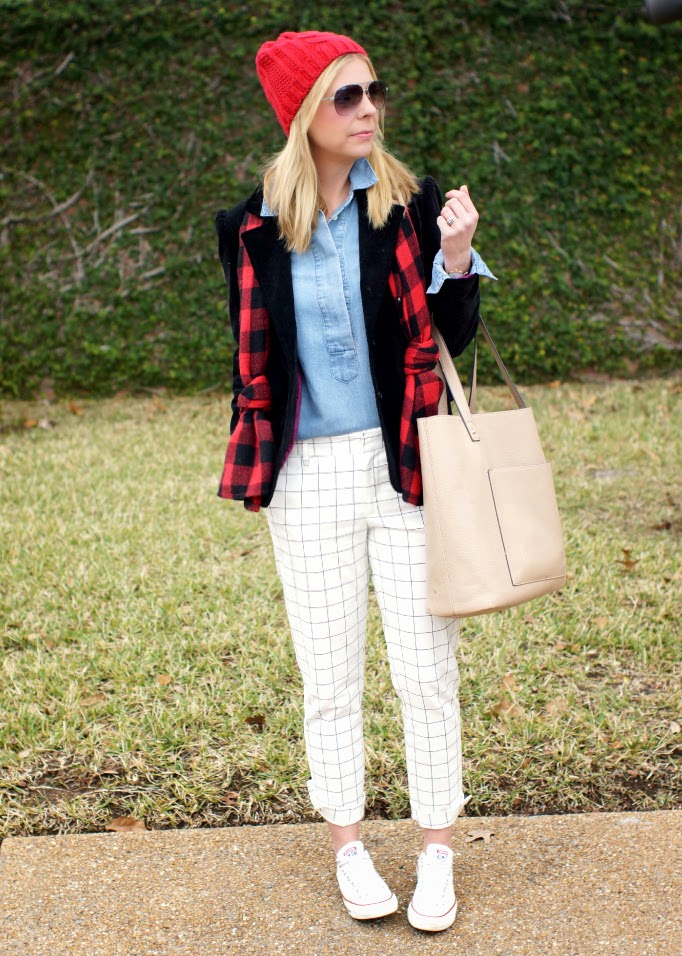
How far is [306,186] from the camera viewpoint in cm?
207

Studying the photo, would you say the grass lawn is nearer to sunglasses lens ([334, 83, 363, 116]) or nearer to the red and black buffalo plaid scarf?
the red and black buffalo plaid scarf

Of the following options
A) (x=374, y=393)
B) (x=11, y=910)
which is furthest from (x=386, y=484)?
(x=11, y=910)

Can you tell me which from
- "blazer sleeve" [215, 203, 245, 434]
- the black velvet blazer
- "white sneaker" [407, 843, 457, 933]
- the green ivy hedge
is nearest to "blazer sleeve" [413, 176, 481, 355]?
the black velvet blazer

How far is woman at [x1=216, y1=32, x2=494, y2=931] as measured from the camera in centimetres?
204

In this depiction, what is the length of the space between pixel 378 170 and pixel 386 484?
697 millimetres

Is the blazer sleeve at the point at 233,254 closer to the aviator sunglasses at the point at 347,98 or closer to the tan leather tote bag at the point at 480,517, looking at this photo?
the aviator sunglasses at the point at 347,98

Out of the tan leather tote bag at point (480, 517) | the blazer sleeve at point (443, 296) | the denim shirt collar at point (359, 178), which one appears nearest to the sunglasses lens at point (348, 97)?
the denim shirt collar at point (359, 178)

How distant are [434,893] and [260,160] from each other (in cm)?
701

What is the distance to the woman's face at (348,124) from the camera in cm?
204

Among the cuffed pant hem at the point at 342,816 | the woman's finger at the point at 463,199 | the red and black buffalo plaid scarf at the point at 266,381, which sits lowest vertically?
the cuffed pant hem at the point at 342,816

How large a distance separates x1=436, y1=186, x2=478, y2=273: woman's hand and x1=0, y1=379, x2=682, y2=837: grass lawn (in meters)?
1.59

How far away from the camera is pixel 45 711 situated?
3229 millimetres

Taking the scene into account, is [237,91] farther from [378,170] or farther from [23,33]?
[378,170]

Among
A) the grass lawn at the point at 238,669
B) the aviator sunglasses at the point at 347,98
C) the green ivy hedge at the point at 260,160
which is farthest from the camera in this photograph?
the green ivy hedge at the point at 260,160
